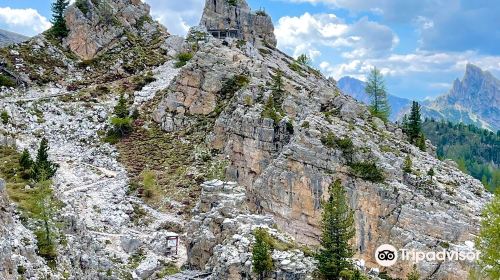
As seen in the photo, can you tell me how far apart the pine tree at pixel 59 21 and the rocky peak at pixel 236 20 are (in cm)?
3540

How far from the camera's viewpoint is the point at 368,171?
74.4 metres

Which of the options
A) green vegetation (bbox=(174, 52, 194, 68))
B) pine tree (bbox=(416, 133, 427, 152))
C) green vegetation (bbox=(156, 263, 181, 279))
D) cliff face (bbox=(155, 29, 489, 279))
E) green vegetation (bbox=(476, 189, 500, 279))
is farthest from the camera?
green vegetation (bbox=(174, 52, 194, 68))

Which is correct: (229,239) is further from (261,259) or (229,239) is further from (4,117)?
(4,117)

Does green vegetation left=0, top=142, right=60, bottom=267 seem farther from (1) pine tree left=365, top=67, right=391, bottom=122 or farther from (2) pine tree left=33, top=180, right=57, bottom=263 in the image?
(1) pine tree left=365, top=67, right=391, bottom=122

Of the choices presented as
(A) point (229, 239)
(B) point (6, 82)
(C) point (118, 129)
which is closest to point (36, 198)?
(A) point (229, 239)

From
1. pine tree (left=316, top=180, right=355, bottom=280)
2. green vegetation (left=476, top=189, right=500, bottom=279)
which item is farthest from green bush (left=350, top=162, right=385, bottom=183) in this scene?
green vegetation (left=476, top=189, right=500, bottom=279)

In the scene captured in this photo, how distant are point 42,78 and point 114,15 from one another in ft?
110

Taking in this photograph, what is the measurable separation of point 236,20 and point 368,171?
7926cm

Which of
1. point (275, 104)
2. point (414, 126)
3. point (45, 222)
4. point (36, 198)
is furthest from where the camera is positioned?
point (414, 126)

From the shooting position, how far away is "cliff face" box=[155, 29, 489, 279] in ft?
224

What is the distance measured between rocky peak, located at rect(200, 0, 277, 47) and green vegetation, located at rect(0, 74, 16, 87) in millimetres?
53409

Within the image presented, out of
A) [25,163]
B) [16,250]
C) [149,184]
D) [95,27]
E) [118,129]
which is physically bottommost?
[16,250]

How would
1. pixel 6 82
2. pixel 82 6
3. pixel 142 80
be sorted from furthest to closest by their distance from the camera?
pixel 82 6 < pixel 142 80 < pixel 6 82

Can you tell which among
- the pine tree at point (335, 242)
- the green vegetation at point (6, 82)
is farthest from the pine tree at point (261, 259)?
the green vegetation at point (6, 82)
